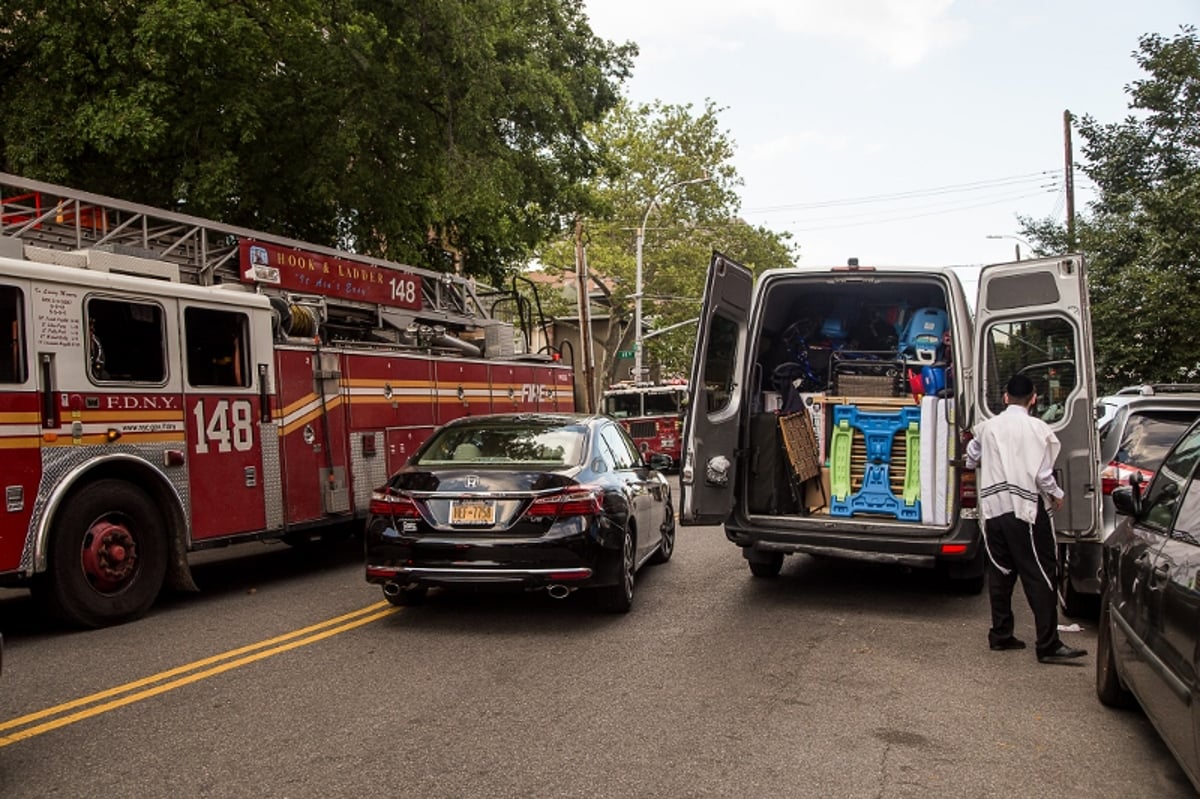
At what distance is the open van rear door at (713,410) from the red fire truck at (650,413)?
16506mm

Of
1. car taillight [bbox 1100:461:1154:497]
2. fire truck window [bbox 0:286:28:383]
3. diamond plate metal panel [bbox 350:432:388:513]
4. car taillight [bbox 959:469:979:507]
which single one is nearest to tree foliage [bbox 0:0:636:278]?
diamond plate metal panel [bbox 350:432:388:513]

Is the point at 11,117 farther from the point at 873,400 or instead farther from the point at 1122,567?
the point at 1122,567

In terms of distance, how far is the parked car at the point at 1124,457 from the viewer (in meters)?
7.28

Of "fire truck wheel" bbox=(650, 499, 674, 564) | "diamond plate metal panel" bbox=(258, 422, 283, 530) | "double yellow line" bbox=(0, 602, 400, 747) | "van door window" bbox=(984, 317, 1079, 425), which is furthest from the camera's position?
"fire truck wheel" bbox=(650, 499, 674, 564)

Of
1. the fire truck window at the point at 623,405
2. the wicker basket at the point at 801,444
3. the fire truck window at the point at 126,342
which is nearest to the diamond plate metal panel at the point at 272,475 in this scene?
the fire truck window at the point at 126,342

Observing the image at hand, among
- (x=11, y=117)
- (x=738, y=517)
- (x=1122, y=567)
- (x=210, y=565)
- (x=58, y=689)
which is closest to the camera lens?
(x=1122, y=567)

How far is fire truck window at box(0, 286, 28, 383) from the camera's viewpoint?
271 inches

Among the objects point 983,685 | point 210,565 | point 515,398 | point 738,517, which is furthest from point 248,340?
point 983,685

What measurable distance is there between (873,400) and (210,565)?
23.3 ft

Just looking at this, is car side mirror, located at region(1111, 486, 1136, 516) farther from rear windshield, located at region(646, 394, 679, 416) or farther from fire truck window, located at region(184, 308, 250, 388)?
rear windshield, located at region(646, 394, 679, 416)

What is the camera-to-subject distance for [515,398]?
46.6ft

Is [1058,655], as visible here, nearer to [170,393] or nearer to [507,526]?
[507,526]

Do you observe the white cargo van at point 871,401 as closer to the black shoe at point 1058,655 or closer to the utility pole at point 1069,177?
the black shoe at point 1058,655

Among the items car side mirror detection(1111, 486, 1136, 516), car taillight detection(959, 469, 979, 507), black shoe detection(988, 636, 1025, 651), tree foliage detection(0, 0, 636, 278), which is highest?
tree foliage detection(0, 0, 636, 278)
